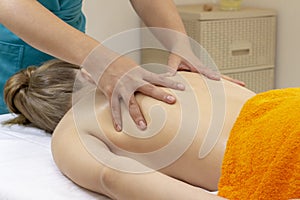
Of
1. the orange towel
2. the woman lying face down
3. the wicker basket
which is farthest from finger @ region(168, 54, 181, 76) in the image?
the wicker basket

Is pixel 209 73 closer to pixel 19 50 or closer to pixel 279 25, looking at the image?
pixel 19 50

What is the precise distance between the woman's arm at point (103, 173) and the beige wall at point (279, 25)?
1898mm

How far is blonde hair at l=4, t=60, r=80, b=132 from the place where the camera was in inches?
68.0

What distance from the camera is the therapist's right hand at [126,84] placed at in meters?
1.50

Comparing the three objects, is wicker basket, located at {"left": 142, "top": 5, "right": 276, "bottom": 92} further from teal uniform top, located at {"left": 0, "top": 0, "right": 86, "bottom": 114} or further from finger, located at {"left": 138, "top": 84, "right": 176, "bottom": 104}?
finger, located at {"left": 138, "top": 84, "right": 176, "bottom": 104}

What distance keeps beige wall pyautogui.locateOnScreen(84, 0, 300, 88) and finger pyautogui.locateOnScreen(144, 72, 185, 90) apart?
1926 millimetres

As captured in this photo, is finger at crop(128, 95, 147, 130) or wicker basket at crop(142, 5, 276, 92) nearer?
finger at crop(128, 95, 147, 130)

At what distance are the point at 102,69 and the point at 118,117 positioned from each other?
135mm

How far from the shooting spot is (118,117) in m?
1.51

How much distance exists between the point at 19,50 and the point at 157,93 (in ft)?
2.45

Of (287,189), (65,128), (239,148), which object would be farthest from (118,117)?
(287,189)

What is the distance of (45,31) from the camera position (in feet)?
5.21

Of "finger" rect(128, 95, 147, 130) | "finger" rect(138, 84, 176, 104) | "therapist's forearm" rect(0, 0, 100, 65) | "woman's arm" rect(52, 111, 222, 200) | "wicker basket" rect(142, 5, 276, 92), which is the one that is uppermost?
"therapist's forearm" rect(0, 0, 100, 65)

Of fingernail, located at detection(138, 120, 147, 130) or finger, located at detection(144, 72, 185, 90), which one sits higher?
finger, located at detection(144, 72, 185, 90)
